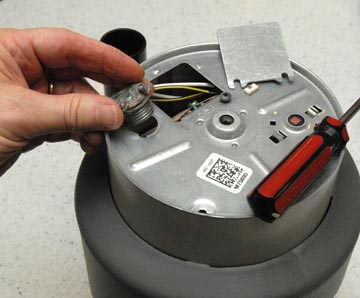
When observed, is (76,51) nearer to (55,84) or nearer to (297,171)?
(55,84)

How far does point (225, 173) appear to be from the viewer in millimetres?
605

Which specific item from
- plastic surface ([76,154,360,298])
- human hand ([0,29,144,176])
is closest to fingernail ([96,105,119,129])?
human hand ([0,29,144,176])

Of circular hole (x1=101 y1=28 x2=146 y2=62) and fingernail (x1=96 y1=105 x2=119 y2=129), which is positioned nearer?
fingernail (x1=96 y1=105 x2=119 y2=129)

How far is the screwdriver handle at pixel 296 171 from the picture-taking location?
536mm

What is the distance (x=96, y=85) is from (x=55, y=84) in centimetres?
34

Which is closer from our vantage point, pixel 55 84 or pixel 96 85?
pixel 55 84

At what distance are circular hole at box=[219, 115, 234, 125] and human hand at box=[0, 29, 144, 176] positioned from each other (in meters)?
0.12

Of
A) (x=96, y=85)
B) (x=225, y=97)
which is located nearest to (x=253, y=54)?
(x=225, y=97)

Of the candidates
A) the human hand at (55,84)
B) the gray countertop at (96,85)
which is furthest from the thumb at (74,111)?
the gray countertop at (96,85)

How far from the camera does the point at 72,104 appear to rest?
624 mm

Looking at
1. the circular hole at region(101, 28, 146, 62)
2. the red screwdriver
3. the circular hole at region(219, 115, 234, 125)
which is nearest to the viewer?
the red screwdriver

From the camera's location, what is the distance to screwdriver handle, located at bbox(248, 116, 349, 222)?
0.54 m

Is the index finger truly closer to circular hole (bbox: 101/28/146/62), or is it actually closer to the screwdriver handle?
circular hole (bbox: 101/28/146/62)

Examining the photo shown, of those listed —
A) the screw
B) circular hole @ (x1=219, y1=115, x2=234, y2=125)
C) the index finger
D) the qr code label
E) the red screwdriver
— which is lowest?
the index finger
